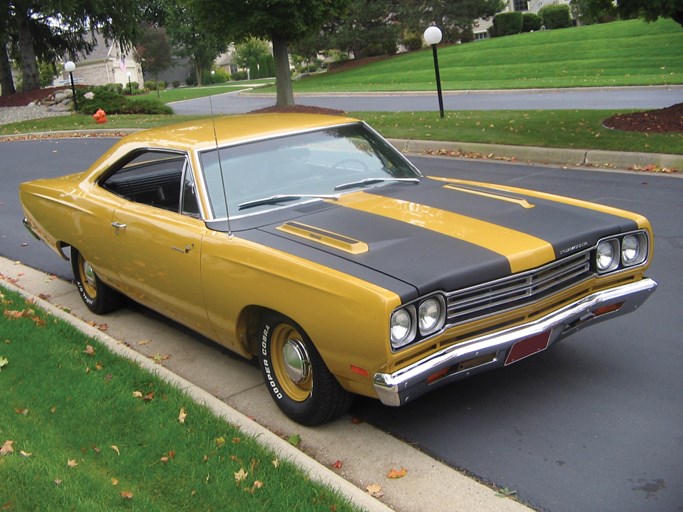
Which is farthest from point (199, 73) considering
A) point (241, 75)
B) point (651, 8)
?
point (651, 8)

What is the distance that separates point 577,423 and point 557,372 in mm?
663

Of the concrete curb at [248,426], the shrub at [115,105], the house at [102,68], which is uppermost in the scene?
the house at [102,68]

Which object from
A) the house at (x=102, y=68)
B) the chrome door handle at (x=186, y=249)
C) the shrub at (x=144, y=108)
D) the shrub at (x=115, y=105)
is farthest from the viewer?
the house at (x=102, y=68)

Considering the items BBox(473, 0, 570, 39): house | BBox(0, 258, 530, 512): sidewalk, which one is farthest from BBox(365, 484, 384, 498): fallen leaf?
BBox(473, 0, 570, 39): house

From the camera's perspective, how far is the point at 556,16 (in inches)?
2013

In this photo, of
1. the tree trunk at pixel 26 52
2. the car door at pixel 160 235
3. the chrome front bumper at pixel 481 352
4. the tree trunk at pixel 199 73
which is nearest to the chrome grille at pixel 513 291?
the chrome front bumper at pixel 481 352

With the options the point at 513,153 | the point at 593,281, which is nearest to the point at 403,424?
the point at 593,281

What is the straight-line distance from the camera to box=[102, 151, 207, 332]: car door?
4.93m

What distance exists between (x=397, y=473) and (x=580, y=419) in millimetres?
1061

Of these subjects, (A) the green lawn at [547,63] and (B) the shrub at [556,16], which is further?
(B) the shrub at [556,16]

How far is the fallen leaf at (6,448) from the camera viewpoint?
3.92m

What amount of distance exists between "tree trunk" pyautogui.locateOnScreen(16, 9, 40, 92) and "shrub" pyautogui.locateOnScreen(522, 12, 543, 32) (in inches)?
1256

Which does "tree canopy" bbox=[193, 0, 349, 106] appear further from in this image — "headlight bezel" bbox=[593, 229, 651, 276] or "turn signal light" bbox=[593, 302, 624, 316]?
"turn signal light" bbox=[593, 302, 624, 316]

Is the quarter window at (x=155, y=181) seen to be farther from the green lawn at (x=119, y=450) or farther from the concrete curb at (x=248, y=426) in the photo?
the green lawn at (x=119, y=450)
